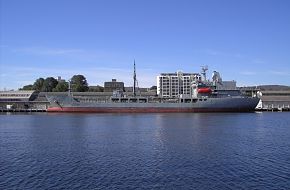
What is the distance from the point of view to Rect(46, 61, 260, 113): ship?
97000 millimetres

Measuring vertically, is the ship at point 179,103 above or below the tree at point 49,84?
below

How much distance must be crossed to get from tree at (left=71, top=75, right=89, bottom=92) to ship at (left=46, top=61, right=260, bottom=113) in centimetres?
6161

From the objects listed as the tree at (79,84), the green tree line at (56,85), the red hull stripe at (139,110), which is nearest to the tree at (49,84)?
the green tree line at (56,85)

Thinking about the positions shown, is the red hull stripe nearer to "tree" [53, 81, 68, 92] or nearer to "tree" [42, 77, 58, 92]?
"tree" [53, 81, 68, 92]

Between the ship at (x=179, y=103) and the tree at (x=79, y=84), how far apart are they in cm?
6161

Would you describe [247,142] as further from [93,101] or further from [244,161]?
[93,101]

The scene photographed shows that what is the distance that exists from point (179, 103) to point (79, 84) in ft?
275

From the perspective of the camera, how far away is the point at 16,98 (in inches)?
5571

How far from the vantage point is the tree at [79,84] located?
167637 mm

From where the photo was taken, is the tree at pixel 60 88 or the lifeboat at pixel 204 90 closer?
the lifeboat at pixel 204 90

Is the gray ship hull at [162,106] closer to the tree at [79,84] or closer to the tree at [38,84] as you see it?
the tree at [79,84]

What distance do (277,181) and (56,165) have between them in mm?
13417

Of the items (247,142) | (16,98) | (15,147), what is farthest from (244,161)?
(16,98)

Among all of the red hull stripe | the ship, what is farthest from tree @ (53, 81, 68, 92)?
the red hull stripe
